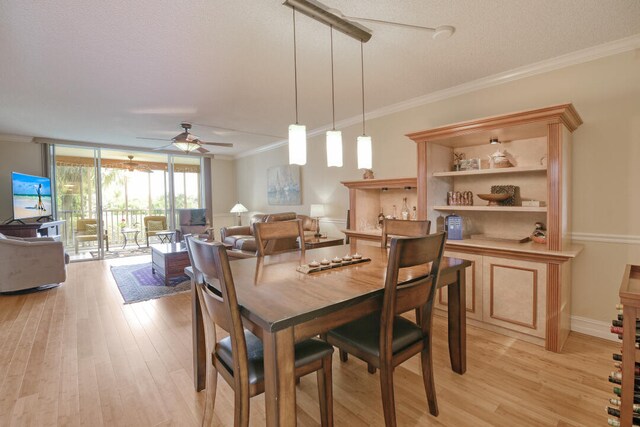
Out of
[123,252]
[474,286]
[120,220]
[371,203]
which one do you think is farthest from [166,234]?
[474,286]

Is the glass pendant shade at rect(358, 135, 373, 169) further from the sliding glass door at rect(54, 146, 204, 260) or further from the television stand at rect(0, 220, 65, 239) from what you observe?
the sliding glass door at rect(54, 146, 204, 260)

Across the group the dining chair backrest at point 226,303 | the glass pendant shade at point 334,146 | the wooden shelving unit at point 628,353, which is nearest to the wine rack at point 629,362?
the wooden shelving unit at point 628,353

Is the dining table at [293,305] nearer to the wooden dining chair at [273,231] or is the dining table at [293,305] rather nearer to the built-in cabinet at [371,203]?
the wooden dining chair at [273,231]

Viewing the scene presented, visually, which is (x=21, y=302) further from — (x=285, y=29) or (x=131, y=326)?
(x=285, y=29)

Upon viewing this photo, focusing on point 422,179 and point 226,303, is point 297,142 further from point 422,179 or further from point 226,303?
point 422,179

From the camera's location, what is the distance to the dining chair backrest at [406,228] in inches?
91.7

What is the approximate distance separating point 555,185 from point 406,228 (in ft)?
3.81

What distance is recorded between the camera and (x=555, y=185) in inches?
91.7

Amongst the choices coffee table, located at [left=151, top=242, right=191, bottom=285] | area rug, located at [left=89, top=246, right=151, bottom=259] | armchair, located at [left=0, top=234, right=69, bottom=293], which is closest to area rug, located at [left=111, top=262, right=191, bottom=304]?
coffee table, located at [left=151, top=242, right=191, bottom=285]

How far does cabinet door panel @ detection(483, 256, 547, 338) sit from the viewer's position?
2.38 metres

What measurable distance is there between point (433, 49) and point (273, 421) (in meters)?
2.78

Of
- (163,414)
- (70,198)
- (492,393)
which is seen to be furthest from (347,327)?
(70,198)

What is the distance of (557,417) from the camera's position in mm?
1635

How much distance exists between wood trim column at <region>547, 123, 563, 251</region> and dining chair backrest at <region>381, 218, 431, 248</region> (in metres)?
0.96
